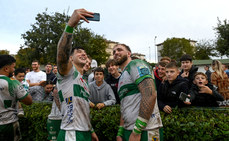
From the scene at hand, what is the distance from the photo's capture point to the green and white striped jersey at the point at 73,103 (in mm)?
A: 2367

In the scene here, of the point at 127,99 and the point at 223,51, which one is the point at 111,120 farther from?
the point at 223,51

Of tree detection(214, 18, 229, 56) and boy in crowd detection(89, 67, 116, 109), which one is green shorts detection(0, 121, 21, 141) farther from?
tree detection(214, 18, 229, 56)

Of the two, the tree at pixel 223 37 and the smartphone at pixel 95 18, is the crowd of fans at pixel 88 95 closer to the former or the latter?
the smartphone at pixel 95 18

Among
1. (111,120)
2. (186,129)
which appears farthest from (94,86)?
(186,129)

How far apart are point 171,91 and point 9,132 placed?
3337 mm

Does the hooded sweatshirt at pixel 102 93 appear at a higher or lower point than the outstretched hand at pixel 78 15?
lower

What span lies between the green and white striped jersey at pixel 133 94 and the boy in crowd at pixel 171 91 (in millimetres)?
1225

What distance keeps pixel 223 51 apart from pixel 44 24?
30559 mm

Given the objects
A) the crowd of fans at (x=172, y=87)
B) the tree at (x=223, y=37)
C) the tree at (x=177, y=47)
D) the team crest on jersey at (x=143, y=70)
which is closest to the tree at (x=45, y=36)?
the tree at (x=223, y=37)

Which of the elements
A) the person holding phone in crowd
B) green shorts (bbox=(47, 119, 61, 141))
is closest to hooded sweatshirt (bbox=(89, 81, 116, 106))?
green shorts (bbox=(47, 119, 61, 141))

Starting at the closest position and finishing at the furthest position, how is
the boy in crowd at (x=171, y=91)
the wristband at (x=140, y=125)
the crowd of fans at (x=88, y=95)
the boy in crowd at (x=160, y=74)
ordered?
the wristband at (x=140, y=125), the crowd of fans at (x=88, y=95), the boy in crowd at (x=171, y=91), the boy in crowd at (x=160, y=74)

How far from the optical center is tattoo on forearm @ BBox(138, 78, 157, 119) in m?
2.09

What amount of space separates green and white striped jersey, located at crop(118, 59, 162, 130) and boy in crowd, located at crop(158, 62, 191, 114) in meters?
1.23

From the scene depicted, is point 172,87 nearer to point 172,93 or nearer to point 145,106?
point 172,93
